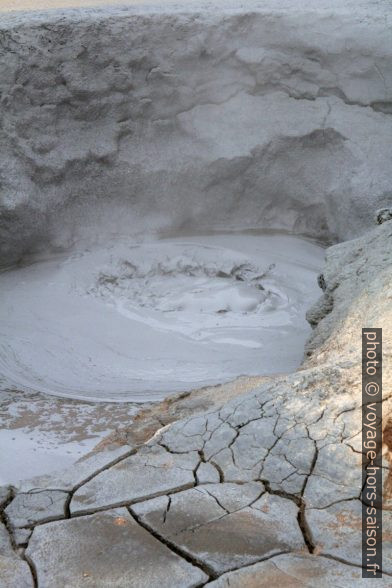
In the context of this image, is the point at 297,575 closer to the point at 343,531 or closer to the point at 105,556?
the point at 343,531

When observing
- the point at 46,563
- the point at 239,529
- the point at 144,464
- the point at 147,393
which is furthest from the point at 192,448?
the point at 147,393

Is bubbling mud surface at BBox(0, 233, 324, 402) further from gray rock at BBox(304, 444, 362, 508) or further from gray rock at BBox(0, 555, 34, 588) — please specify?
gray rock at BBox(0, 555, 34, 588)

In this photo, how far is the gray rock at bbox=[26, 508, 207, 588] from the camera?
5.82ft

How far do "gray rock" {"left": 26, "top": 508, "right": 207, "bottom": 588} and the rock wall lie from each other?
280 centimetres

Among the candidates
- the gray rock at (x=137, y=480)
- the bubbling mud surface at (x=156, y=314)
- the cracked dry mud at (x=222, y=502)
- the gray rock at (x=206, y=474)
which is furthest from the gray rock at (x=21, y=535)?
the bubbling mud surface at (x=156, y=314)

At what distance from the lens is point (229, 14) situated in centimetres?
465

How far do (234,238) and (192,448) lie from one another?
9.15 ft

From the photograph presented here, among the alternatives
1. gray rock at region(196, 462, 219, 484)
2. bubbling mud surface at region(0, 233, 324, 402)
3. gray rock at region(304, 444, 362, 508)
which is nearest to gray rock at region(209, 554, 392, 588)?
gray rock at region(304, 444, 362, 508)

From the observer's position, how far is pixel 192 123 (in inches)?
189

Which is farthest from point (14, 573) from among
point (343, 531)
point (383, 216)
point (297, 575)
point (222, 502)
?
point (383, 216)

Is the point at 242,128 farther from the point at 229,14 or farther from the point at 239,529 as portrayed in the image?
the point at 239,529

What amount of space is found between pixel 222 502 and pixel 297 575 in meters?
0.32

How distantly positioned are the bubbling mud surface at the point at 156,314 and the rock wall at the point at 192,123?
8.9 inches

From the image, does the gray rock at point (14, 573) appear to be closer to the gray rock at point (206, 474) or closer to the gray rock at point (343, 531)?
the gray rock at point (206, 474)
